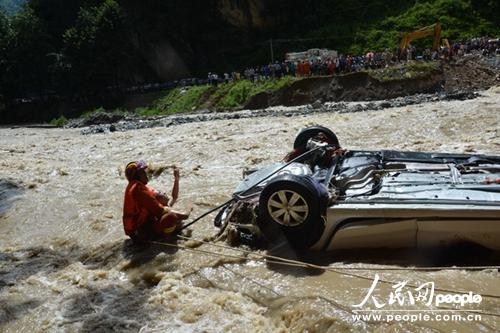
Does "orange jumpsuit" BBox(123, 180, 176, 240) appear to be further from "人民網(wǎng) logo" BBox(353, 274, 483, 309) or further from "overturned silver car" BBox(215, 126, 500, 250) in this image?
"人民網(wǎng) logo" BBox(353, 274, 483, 309)

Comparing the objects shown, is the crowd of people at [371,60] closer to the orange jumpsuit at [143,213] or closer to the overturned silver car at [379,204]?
the overturned silver car at [379,204]

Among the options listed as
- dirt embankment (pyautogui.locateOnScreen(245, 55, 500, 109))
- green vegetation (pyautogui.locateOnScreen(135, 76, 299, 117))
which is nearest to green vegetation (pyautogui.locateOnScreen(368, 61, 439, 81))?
dirt embankment (pyautogui.locateOnScreen(245, 55, 500, 109))

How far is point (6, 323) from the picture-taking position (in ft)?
18.3

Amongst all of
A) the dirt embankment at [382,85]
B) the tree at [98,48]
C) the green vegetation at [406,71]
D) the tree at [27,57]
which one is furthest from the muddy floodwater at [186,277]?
the tree at [27,57]

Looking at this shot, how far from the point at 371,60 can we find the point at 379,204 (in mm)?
23044

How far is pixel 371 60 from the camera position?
26797mm

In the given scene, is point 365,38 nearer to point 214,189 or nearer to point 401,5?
point 401,5

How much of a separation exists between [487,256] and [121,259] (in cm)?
467

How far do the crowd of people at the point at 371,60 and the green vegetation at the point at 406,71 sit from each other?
2.73 feet

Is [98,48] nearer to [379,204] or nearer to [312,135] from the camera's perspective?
[312,135]

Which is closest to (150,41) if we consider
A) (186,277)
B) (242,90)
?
(242,90)

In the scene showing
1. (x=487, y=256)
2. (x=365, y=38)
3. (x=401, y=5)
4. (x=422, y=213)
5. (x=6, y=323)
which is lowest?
(x=6, y=323)

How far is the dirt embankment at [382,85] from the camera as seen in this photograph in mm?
23672

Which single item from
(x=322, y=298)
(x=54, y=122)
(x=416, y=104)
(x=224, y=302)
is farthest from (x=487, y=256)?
(x=54, y=122)
